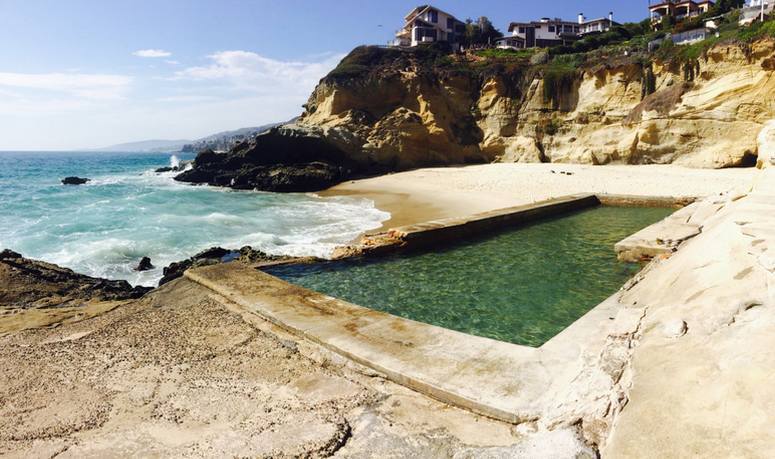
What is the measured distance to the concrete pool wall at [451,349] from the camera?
2.92 m

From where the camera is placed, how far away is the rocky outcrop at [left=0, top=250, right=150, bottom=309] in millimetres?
5973

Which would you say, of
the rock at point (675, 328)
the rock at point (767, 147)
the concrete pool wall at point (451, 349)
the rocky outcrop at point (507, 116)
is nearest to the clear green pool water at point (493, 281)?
the concrete pool wall at point (451, 349)

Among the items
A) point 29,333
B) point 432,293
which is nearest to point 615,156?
point 432,293

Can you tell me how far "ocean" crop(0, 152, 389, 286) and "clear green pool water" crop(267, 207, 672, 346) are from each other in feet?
7.49

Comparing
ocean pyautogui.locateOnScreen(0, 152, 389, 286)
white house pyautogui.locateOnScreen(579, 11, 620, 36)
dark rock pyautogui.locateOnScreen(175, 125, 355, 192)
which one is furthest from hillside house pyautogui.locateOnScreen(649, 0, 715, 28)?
ocean pyautogui.locateOnScreen(0, 152, 389, 286)

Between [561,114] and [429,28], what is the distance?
103ft

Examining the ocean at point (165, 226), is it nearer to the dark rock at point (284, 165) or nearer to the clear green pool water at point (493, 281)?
the clear green pool water at point (493, 281)

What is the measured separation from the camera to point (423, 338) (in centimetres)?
388

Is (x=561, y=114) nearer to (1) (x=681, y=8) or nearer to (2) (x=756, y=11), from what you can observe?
(2) (x=756, y=11)

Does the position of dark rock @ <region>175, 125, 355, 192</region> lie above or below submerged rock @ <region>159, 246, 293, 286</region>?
above

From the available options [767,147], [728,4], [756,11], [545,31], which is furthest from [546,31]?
[767,147]

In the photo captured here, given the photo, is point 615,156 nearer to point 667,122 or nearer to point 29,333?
point 667,122

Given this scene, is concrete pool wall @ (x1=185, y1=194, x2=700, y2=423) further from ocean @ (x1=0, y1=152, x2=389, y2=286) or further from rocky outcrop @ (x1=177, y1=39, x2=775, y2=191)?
rocky outcrop @ (x1=177, y1=39, x2=775, y2=191)

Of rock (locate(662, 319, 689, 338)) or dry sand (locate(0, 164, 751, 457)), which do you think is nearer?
dry sand (locate(0, 164, 751, 457))
